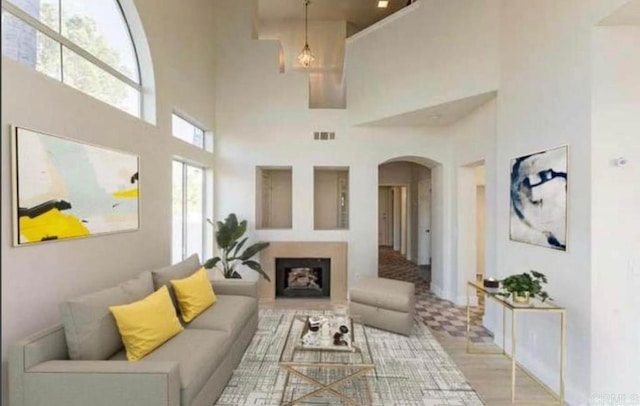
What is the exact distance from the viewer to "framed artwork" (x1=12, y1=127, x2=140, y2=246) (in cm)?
222

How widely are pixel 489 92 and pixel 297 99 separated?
3.11m

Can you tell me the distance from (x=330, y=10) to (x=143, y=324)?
255 inches

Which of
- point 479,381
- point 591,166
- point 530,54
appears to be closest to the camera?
point 591,166

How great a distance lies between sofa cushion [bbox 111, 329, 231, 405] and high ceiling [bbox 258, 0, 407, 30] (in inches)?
239

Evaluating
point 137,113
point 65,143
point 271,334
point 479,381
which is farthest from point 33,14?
point 479,381

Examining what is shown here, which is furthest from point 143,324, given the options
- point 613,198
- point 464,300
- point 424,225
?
point 424,225

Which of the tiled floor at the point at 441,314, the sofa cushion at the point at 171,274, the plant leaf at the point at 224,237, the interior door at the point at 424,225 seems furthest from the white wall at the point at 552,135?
the interior door at the point at 424,225

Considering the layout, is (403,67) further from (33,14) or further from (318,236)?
(33,14)

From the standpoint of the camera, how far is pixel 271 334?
4.28 metres

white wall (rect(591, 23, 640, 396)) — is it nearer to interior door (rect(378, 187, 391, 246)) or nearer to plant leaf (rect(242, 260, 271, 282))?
plant leaf (rect(242, 260, 271, 282))

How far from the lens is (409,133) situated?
607 cm

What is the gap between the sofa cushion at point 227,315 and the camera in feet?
10.3

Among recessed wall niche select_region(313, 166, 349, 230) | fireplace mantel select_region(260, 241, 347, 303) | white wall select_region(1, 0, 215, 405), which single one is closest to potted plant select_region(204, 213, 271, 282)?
fireplace mantel select_region(260, 241, 347, 303)

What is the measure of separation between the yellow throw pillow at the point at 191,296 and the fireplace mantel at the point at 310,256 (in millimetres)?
2422
